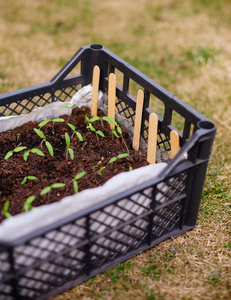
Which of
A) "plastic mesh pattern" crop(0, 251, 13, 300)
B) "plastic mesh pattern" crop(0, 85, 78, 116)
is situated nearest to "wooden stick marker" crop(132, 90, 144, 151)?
"plastic mesh pattern" crop(0, 85, 78, 116)

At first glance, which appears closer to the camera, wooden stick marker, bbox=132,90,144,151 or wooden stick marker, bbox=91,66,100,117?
wooden stick marker, bbox=132,90,144,151

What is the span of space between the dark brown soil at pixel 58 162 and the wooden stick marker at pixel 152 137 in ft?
0.20

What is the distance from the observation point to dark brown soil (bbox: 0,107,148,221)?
7.32 ft

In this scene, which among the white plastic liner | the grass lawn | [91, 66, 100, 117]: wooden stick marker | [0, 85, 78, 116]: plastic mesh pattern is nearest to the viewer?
the white plastic liner

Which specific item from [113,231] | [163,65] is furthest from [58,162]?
[163,65]

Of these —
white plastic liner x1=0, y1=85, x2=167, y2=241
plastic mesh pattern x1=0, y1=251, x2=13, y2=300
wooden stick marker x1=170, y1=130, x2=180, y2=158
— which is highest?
wooden stick marker x1=170, y1=130, x2=180, y2=158

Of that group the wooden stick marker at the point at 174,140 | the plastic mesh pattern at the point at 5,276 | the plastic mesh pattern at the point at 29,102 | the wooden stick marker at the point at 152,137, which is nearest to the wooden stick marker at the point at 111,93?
the plastic mesh pattern at the point at 29,102

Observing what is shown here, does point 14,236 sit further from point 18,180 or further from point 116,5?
point 116,5

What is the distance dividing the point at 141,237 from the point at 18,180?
33.0 inches

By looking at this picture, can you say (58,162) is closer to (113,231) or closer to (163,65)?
(113,231)

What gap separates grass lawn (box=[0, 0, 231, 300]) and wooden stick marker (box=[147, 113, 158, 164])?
1.52ft

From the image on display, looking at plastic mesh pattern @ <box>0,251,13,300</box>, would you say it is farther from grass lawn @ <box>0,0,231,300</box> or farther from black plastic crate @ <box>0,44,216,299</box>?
grass lawn @ <box>0,0,231,300</box>

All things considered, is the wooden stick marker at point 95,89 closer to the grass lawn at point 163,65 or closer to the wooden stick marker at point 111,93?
the wooden stick marker at point 111,93

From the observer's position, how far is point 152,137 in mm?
2369
